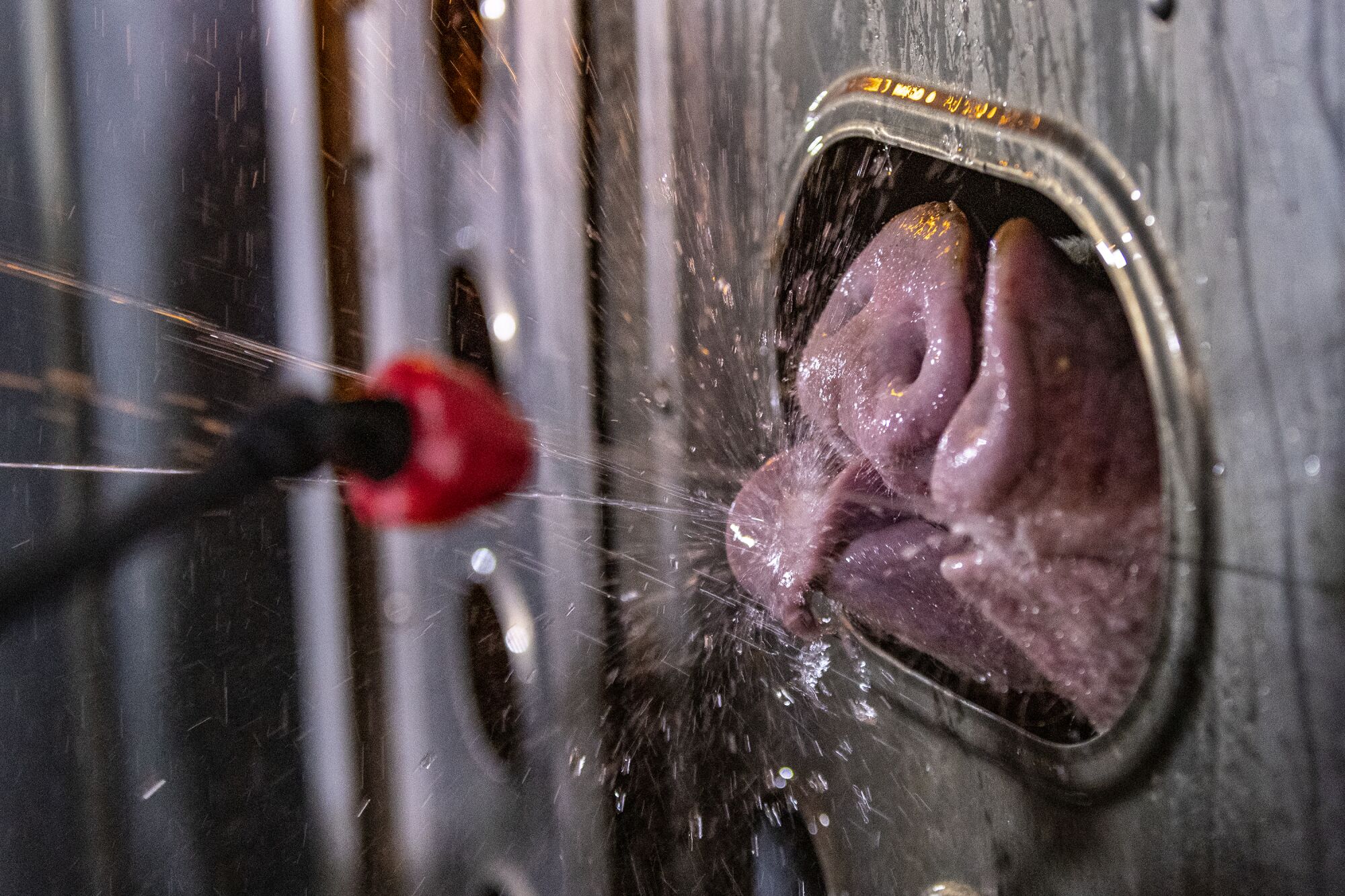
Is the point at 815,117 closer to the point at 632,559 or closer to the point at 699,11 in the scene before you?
the point at 699,11

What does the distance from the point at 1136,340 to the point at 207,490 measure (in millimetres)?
335

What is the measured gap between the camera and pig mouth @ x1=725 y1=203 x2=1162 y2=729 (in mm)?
426

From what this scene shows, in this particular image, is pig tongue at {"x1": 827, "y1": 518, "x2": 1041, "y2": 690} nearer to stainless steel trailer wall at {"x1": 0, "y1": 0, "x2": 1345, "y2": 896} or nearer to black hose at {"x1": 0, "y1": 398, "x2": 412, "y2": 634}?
stainless steel trailer wall at {"x1": 0, "y1": 0, "x2": 1345, "y2": 896}

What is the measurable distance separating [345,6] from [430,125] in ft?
0.54

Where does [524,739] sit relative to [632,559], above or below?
below

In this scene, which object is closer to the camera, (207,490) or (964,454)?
(207,490)

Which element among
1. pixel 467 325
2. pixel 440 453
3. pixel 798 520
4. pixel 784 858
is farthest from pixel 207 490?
pixel 467 325

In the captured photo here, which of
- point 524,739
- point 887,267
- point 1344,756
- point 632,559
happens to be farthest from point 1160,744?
point 524,739

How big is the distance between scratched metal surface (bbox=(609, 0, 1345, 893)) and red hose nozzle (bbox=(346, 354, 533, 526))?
0.24 m

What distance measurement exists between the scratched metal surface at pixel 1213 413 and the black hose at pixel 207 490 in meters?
0.28

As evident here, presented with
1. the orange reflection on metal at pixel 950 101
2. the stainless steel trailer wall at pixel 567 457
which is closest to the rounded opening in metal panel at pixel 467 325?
the stainless steel trailer wall at pixel 567 457

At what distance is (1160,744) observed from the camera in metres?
0.42

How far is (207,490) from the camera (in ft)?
0.97

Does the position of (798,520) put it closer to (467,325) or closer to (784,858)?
(784,858)
